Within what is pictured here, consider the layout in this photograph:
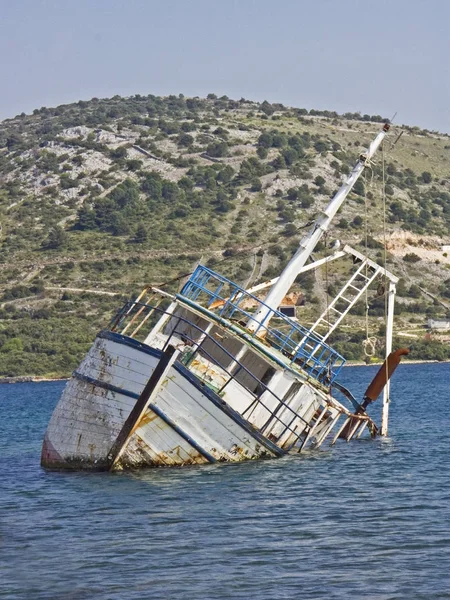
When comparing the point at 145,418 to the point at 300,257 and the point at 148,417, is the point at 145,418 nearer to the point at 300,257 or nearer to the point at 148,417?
the point at 148,417

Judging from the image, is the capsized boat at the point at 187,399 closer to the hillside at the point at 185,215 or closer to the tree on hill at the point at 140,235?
the hillside at the point at 185,215

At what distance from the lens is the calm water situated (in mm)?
18297

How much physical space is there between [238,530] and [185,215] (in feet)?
330

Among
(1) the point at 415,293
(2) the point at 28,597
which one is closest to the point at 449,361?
(1) the point at 415,293

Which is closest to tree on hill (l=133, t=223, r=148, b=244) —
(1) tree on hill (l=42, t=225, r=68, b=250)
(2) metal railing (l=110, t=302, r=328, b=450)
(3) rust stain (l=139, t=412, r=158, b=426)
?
(1) tree on hill (l=42, t=225, r=68, b=250)

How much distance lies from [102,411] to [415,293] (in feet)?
252

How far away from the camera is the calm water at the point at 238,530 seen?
720 inches

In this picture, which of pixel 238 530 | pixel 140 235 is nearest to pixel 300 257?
pixel 238 530

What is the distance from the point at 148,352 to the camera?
1097 inches

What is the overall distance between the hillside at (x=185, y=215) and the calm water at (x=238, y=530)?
5245 cm

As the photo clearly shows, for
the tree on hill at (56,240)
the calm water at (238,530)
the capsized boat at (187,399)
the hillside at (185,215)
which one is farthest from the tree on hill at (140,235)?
the capsized boat at (187,399)

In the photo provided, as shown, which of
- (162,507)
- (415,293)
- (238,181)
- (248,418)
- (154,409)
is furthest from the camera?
(238,181)

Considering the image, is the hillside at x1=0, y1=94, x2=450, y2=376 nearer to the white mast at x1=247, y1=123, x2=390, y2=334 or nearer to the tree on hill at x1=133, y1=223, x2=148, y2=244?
the tree on hill at x1=133, y1=223, x2=148, y2=244

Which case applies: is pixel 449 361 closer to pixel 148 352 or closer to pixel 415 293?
pixel 415 293
